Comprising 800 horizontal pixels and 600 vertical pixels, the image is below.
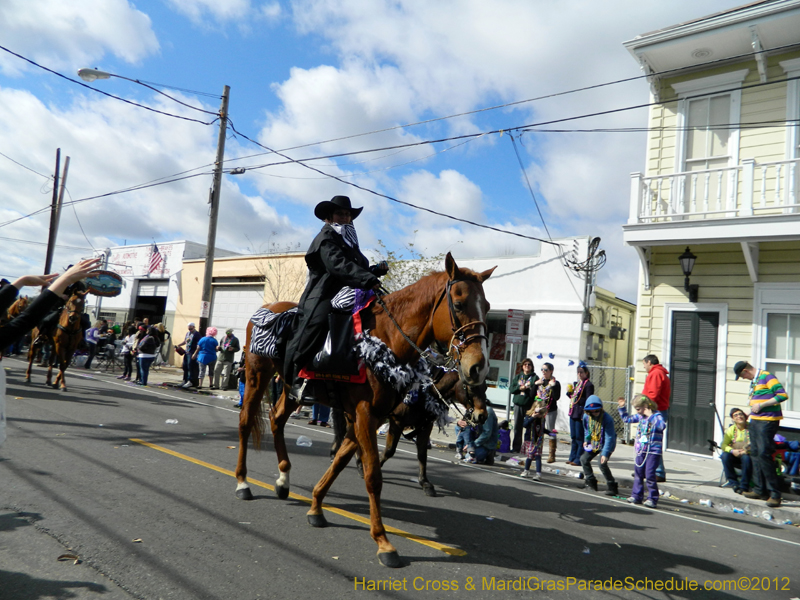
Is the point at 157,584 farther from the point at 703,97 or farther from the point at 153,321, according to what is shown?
the point at 153,321

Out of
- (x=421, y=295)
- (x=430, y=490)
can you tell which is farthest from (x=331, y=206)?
(x=430, y=490)

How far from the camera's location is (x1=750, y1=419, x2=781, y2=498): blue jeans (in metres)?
8.05

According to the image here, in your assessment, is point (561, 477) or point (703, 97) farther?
point (703, 97)

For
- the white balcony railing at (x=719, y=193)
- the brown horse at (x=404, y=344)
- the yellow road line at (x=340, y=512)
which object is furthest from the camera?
the white balcony railing at (x=719, y=193)

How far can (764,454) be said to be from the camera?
815 cm

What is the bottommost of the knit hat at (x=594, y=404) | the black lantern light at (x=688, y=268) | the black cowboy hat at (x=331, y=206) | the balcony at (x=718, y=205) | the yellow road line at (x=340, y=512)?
the yellow road line at (x=340, y=512)

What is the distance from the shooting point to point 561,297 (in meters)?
16.4

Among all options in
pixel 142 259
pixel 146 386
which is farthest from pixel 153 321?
pixel 146 386

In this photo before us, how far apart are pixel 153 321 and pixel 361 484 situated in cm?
2840

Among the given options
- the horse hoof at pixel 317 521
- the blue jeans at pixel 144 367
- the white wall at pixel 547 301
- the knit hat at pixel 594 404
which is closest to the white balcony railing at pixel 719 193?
the white wall at pixel 547 301

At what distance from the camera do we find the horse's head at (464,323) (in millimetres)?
4031

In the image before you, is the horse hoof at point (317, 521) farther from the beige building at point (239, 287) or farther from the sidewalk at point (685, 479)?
the beige building at point (239, 287)

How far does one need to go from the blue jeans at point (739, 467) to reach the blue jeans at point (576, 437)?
2.24 metres

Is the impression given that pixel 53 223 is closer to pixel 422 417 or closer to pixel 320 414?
pixel 320 414
